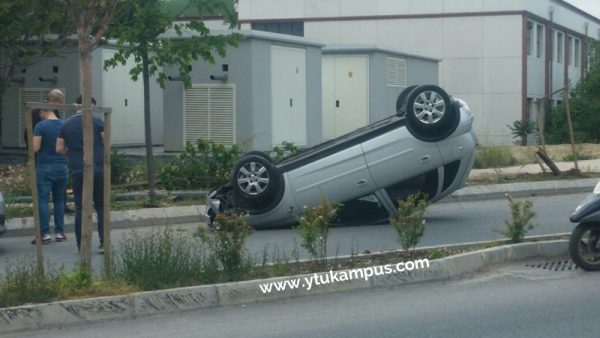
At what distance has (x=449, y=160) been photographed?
45.8 ft

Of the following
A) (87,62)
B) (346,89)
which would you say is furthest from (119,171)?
(346,89)

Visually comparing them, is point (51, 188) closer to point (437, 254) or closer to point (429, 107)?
point (429, 107)

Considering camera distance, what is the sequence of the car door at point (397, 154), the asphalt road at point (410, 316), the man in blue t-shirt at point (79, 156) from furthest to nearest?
the car door at point (397, 154) < the man in blue t-shirt at point (79, 156) < the asphalt road at point (410, 316)

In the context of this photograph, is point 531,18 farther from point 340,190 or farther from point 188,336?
point 188,336

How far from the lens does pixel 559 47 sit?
4988 cm

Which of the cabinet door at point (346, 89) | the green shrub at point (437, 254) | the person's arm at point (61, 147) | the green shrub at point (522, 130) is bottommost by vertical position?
the green shrub at point (437, 254)

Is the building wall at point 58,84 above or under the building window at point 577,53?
under

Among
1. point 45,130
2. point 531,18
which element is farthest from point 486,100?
point 45,130

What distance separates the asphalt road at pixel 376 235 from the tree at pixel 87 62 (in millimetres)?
1165

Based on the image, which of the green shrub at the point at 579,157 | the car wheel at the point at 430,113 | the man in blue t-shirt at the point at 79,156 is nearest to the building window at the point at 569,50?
the green shrub at the point at 579,157

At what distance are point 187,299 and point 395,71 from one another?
921 inches

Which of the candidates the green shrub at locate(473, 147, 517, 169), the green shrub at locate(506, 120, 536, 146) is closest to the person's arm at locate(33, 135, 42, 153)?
the green shrub at locate(473, 147, 517, 169)

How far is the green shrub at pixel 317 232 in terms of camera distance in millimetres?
10016

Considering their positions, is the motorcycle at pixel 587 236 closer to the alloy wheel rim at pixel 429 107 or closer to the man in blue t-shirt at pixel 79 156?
the alloy wheel rim at pixel 429 107
